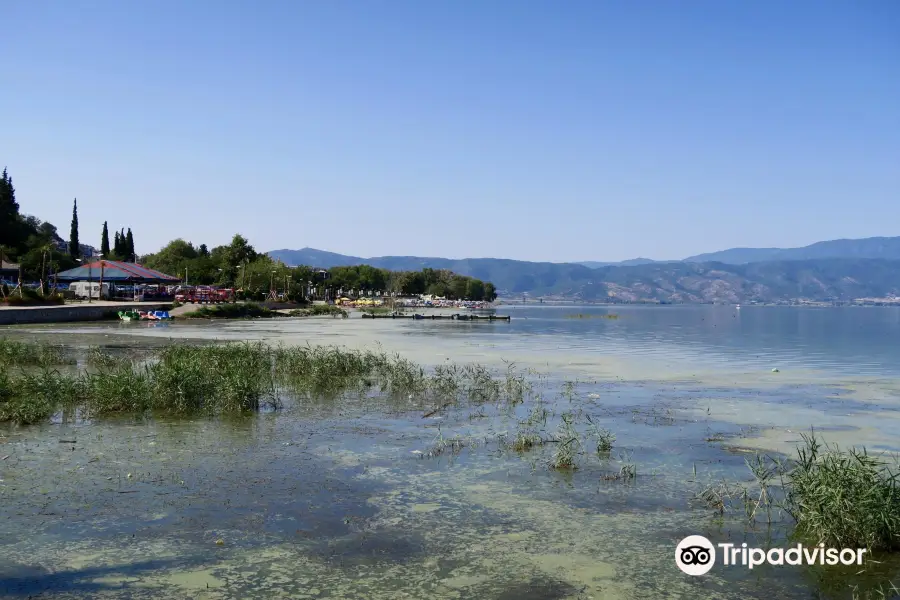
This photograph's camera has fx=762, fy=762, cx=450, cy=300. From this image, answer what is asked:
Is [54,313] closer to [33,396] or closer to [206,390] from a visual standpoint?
[33,396]

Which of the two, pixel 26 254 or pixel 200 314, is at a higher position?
pixel 26 254

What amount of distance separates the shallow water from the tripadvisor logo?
7.8 inches

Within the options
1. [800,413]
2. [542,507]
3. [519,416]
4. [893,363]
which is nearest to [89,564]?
[542,507]

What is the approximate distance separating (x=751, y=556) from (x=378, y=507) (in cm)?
470

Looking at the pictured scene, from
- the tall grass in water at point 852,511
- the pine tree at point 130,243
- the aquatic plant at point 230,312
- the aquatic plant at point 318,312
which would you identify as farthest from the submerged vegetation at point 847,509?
the pine tree at point 130,243

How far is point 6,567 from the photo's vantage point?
7.86 metres

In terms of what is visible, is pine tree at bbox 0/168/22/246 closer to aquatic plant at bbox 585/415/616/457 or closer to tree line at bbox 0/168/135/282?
tree line at bbox 0/168/135/282

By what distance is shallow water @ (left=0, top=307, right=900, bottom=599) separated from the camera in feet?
25.8

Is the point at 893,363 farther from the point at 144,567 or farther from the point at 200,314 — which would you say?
the point at 200,314

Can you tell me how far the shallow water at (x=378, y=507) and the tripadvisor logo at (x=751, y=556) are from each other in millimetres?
197

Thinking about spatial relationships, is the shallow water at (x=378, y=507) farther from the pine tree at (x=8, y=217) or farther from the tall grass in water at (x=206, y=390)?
the pine tree at (x=8, y=217)

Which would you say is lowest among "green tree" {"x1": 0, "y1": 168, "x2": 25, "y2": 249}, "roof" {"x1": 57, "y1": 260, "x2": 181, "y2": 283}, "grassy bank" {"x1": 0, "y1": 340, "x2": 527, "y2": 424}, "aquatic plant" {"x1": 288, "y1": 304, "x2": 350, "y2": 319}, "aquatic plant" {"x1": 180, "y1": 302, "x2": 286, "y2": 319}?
"aquatic plant" {"x1": 288, "y1": 304, "x2": 350, "y2": 319}

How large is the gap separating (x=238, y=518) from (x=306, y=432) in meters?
5.54

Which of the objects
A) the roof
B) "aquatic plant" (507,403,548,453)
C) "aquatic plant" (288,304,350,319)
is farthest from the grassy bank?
"aquatic plant" (288,304,350,319)
